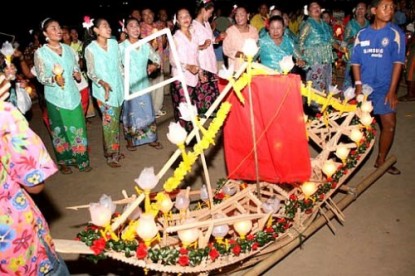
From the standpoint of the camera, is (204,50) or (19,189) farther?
(204,50)

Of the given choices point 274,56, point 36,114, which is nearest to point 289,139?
point 274,56

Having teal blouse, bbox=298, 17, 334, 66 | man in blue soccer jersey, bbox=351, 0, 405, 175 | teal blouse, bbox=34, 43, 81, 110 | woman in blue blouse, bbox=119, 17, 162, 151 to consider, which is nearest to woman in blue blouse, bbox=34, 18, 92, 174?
teal blouse, bbox=34, 43, 81, 110

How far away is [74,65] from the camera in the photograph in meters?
5.10

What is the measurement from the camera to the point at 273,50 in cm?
588

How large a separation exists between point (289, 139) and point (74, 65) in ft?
10.4

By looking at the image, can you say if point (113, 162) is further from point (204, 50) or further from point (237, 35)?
point (237, 35)

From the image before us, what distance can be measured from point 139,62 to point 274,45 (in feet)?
6.52

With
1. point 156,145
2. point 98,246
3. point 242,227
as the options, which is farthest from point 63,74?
point 242,227

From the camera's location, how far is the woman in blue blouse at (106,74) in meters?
5.09

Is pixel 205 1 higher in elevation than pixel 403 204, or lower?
higher

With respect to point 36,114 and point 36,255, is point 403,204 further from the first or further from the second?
point 36,114

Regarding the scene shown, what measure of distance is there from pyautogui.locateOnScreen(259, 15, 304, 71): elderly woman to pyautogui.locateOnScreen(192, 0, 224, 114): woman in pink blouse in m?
0.93

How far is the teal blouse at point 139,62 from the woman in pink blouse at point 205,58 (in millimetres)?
914

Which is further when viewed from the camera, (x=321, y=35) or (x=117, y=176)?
(x=321, y=35)
